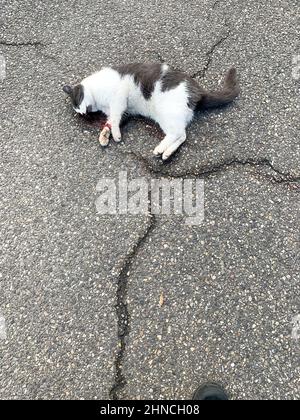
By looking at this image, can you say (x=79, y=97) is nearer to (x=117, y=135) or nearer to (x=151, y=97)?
(x=117, y=135)

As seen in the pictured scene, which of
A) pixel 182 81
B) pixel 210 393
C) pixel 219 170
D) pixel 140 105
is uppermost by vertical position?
pixel 182 81

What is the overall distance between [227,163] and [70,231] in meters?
1.02

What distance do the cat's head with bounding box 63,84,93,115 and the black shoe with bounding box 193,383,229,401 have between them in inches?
70.0

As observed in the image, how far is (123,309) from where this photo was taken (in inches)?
86.1

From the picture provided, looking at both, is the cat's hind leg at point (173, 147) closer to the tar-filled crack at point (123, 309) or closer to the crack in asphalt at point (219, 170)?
the crack in asphalt at point (219, 170)

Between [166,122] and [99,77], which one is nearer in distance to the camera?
[166,122]

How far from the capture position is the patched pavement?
206 cm

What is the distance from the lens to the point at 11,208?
2.53 m

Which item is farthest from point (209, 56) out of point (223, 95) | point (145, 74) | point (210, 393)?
point (210, 393)

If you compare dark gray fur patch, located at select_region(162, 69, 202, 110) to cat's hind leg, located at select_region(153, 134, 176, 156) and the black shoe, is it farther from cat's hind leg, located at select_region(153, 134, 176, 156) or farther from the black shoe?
the black shoe

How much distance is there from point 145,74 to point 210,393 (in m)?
1.85

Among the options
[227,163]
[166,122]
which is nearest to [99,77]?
[166,122]

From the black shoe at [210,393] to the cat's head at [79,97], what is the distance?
1777 millimetres
